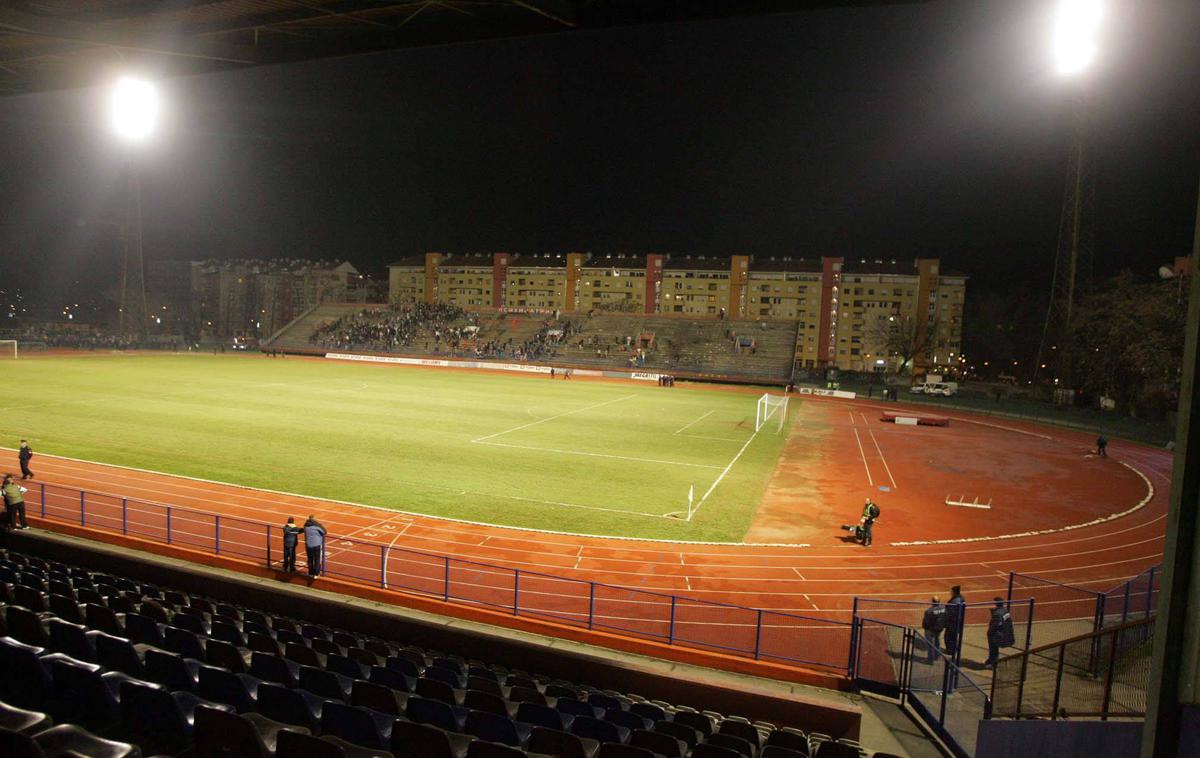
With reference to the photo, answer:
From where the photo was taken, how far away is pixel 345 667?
6.74 metres

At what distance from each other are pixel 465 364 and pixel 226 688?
2561 inches

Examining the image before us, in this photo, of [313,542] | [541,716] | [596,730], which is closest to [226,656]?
[541,716]

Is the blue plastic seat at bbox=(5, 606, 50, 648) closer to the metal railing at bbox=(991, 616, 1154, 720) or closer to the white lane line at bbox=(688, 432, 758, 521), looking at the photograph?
the metal railing at bbox=(991, 616, 1154, 720)

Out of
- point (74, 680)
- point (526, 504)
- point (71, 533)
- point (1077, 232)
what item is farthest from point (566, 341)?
point (74, 680)

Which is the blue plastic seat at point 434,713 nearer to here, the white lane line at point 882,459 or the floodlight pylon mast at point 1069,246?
the white lane line at point 882,459

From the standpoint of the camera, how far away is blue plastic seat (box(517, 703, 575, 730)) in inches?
231

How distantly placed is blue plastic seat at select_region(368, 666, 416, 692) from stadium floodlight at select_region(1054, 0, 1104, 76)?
14285mm

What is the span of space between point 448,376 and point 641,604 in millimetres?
48308

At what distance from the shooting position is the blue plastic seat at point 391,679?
6.39 meters

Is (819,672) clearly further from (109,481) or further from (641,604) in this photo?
(109,481)

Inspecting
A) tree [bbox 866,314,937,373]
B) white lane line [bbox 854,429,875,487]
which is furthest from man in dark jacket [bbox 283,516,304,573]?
tree [bbox 866,314,937,373]

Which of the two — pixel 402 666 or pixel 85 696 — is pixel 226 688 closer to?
pixel 85 696

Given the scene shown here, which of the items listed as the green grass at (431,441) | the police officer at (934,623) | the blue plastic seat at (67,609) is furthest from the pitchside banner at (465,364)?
the blue plastic seat at (67,609)

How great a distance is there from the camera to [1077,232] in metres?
58.0
